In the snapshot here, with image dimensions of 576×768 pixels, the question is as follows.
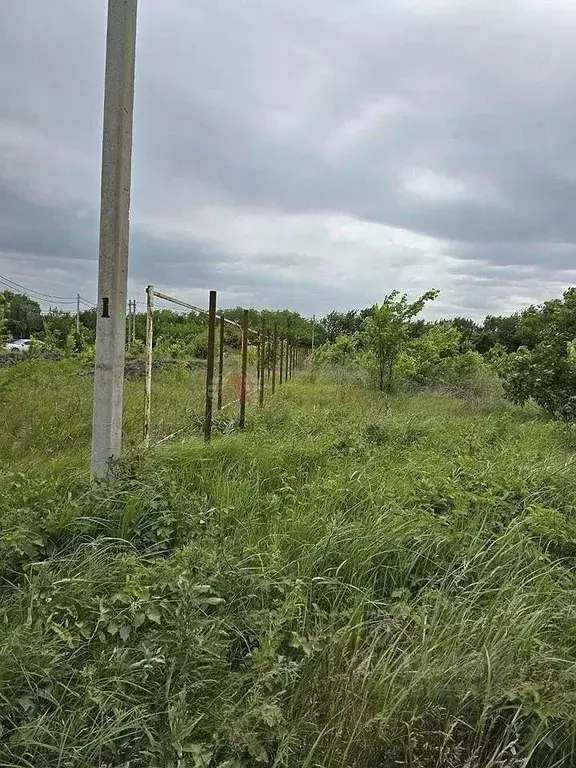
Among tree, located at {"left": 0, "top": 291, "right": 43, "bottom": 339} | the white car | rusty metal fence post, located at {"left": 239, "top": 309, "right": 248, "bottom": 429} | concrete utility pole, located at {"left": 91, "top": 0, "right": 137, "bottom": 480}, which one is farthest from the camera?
tree, located at {"left": 0, "top": 291, "right": 43, "bottom": 339}

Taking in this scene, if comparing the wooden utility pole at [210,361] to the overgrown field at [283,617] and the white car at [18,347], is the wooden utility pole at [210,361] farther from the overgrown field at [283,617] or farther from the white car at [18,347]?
the white car at [18,347]

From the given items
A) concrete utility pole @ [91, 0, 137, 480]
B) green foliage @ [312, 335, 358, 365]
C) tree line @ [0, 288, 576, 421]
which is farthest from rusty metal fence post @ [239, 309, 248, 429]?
green foliage @ [312, 335, 358, 365]

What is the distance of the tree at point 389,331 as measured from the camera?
1292 cm

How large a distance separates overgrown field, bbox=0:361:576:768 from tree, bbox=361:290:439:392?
30.2 feet

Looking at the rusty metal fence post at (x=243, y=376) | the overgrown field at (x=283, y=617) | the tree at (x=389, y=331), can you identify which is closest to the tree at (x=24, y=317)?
the tree at (x=389, y=331)

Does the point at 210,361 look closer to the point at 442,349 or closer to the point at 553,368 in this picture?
the point at 553,368

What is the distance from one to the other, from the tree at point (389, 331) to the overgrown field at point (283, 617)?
9.20 metres

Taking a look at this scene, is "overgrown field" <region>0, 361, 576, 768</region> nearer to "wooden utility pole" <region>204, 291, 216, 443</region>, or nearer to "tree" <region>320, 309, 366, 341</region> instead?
"wooden utility pole" <region>204, 291, 216, 443</region>

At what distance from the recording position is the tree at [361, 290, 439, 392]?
42.4 ft

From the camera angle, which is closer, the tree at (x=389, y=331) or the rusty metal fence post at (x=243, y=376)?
the rusty metal fence post at (x=243, y=376)

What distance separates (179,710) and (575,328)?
8.29 metres

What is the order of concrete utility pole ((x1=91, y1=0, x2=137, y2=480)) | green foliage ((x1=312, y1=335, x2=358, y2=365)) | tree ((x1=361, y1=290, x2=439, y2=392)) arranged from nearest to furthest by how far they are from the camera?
concrete utility pole ((x1=91, y1=0, x2=137, y2=480)), tree ((x1=361, y1=290, x2=439, y2=392)), green foliage ((x1=312, y1=335, x2=358, y2=365))

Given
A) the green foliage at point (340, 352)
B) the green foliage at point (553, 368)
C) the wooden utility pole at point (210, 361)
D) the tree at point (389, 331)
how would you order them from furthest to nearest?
1. the green foliage at point (340, 352)
2. the tree at point (389, 331)
3. the green foliage at point (553, 368)
4. the wooden utility pole at point (210, 361)

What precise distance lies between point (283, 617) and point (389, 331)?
11.4 m
